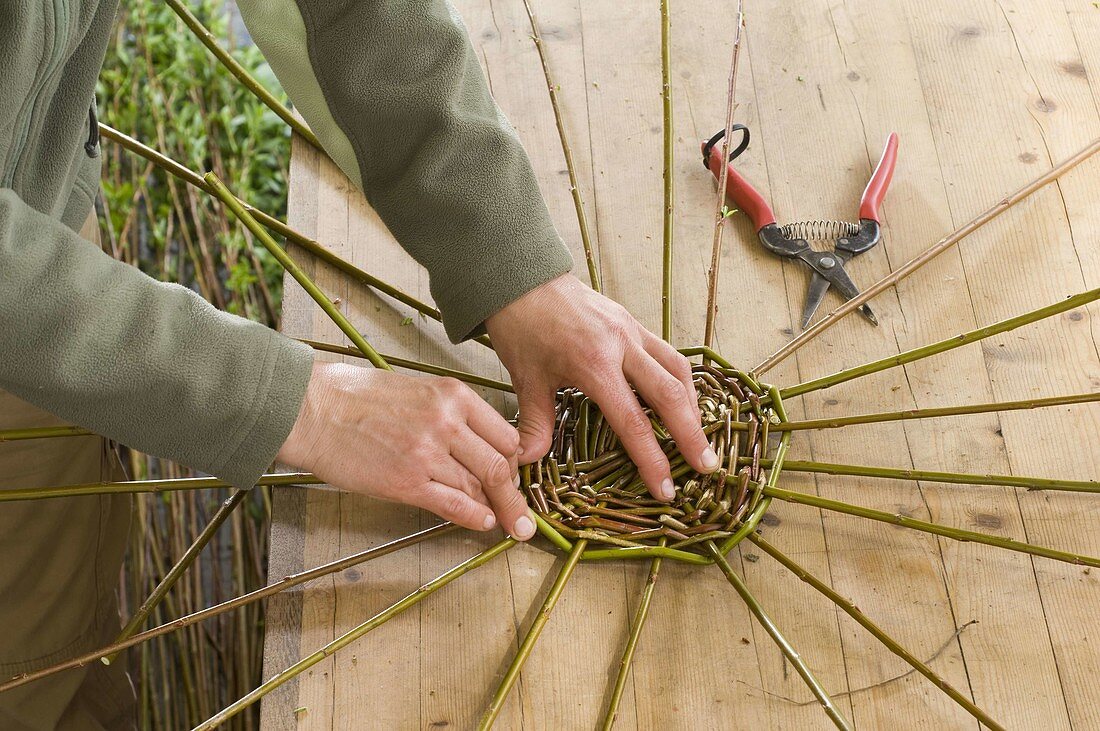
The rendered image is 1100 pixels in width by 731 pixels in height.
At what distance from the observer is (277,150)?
81.5 inches

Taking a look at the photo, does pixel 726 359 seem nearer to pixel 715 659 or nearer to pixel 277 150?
pixel 715 659

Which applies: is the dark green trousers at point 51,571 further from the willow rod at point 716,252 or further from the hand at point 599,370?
the willow rod at point 716,252

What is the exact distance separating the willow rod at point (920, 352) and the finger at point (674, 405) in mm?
115

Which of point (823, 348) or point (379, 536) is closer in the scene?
point (379, 536)

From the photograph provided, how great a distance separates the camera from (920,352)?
2.85ft

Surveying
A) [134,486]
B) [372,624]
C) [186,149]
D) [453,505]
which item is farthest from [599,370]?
[186,149]

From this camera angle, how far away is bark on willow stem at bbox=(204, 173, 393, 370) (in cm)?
87

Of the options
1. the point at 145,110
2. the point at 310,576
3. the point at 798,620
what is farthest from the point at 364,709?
the point at 145,110

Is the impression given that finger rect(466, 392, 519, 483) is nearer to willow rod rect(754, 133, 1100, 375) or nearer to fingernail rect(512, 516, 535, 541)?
fingernail rect(512, 516, 535, 541)

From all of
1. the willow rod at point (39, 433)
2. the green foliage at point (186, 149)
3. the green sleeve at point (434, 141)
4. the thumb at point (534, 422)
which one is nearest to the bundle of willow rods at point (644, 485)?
the thumb at point (534, 422)

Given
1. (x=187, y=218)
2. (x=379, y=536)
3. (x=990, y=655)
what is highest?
(x=990, y=655)

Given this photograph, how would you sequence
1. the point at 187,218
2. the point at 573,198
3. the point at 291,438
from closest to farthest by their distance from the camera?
1. the point at 291,438
2. the point at 573,198
3. the point at 187,218

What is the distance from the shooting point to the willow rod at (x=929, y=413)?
83 cm

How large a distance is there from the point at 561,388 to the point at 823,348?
26 cm
